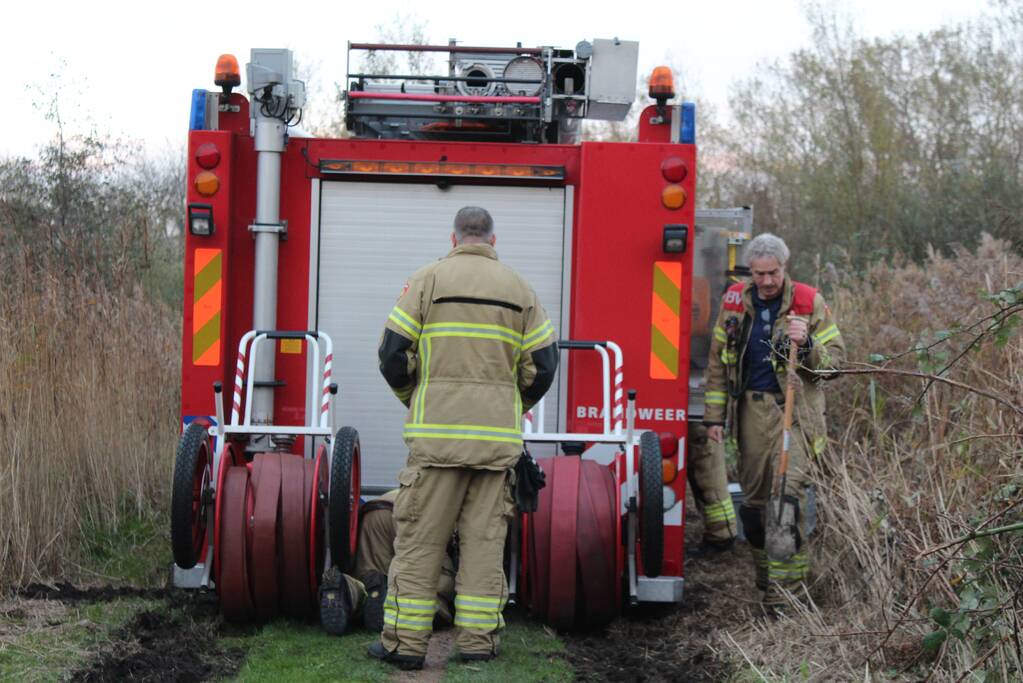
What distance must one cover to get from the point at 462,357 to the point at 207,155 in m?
1.93

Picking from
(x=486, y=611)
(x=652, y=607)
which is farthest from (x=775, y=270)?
(x=486, y=611)

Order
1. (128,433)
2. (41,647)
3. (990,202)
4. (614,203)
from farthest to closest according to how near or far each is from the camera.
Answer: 1. (990,202)
2. (128,433)
3. (614,203)
4. (41,647)

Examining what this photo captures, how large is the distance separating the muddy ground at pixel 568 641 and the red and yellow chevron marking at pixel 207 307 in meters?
1.21

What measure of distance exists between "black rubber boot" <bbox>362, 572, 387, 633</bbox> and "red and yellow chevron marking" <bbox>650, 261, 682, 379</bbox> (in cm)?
171

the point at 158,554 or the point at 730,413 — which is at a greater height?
the point at 730,413

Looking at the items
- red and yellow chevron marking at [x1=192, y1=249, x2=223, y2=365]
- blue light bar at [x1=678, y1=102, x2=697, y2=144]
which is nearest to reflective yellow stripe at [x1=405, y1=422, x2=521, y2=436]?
red and yellow chevron marking at [x1=192, y1=249, x2=223, y2=365]

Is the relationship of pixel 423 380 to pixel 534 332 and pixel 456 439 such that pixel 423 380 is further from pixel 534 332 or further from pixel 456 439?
pixel 534 332

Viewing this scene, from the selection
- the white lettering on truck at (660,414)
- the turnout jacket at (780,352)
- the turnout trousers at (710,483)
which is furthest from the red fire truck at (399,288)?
the turnout trousers at (710,483)

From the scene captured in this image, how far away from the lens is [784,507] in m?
6.44

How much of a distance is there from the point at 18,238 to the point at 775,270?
4169mm

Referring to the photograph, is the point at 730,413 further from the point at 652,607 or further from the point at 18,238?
the point at 18,238

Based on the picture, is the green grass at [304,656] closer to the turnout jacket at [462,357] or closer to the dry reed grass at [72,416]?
the turnout jacket at [462,357]

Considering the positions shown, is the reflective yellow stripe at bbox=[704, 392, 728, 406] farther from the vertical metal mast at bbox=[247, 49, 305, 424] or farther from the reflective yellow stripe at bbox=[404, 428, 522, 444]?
the vertical metal mast at bbox=[247, 49, 305, 424]

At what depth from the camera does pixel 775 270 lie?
21.8ft
